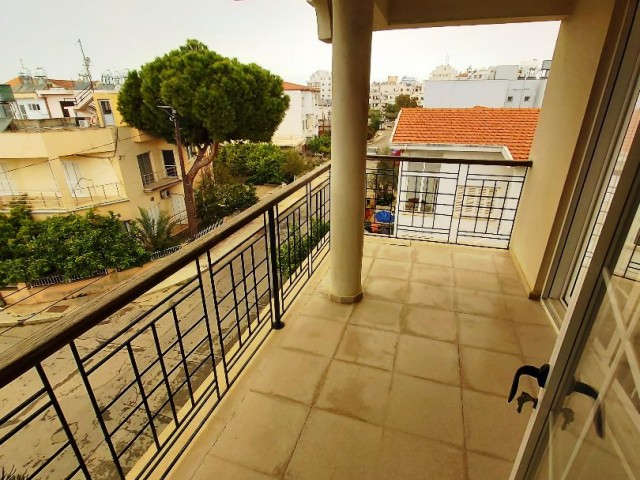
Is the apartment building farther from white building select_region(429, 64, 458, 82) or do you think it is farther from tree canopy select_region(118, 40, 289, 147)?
white building select_region(429, 64, 458, 82)

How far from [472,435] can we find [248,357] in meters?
1.23

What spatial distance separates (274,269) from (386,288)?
109 centimetres

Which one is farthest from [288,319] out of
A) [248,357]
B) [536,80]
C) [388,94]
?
[388,94]

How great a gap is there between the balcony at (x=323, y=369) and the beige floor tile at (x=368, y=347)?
1 cm

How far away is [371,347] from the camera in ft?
6.70

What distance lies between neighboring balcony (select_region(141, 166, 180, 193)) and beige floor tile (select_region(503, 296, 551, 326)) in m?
13.3

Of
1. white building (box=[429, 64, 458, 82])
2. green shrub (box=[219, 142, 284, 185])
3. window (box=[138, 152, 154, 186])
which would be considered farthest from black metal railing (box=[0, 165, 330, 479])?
white building (box=[429, 64, 458, 82])

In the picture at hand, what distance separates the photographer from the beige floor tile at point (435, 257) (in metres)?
3.09

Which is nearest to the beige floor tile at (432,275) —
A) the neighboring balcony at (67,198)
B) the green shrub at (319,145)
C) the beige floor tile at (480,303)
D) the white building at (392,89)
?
the beige floor tile at (480,303)

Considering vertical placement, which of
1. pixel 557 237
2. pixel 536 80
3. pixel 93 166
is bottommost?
pixel 93 166

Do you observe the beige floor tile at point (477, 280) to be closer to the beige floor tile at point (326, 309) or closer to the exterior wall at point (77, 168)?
the beige floor tile at point (326, 309)

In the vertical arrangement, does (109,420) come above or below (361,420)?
below

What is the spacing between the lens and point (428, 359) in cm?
195

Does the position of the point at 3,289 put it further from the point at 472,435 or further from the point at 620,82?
the point at 620,82
